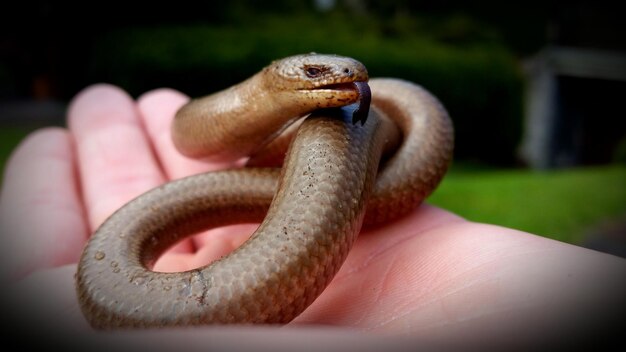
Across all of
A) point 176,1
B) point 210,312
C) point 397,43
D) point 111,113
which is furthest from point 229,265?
point 397,43

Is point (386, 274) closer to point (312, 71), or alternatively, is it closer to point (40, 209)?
point (312, 71)

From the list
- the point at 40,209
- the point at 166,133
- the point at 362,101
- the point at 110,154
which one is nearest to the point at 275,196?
the point at 362,101

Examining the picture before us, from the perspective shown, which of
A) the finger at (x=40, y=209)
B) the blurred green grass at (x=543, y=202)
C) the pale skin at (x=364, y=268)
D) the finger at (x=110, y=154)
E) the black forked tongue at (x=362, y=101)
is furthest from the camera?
the blurred green grass at (x=543, y=202)

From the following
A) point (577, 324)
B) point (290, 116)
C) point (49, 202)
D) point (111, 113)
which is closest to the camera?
point (577, 324)

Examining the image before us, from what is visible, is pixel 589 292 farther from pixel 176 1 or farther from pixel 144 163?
pixel 176 1

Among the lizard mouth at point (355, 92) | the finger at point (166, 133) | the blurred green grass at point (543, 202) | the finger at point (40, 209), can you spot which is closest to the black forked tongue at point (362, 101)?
the lizard mouth at point (355, 92)

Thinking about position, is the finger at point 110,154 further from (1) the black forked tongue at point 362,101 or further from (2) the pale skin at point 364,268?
(1) the black forked tongue at point 362,101
